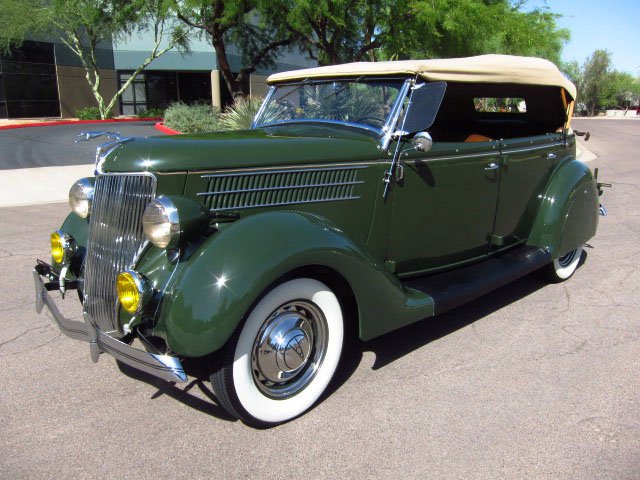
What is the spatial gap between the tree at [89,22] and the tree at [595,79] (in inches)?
2020

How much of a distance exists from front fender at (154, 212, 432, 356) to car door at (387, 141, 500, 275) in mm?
695

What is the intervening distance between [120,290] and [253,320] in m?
0.60

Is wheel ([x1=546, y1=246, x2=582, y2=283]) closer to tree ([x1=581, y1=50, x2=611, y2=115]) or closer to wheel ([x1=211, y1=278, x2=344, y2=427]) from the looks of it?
wheel ([x1=211, y1=278, x2=344, y2=427])

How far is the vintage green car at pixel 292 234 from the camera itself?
91.9 inches

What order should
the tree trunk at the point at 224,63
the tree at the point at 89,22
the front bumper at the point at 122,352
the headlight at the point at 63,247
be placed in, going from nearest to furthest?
the front bumper at the point at 122,352
the headlight at the point at 63,247
the tree trunk at the point at 224,63
the tree at the point at 89,22

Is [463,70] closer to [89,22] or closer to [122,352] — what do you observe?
[122,352]

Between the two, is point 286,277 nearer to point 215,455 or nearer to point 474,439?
point 215,455

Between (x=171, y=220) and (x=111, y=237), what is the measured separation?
0.56 meters

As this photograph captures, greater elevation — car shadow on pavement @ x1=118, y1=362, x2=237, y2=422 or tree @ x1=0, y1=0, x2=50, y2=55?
tree @ x1=0, y1=0, x2=50, y2=55

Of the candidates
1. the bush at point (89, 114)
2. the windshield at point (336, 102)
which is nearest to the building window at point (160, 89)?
the bush at point (89, 114)

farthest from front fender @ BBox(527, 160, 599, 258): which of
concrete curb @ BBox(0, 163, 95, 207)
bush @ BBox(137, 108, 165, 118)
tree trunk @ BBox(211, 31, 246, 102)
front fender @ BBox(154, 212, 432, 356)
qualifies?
bush @ BBox(137, 108, 165, 118)

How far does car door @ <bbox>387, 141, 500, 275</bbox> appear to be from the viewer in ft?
10.8

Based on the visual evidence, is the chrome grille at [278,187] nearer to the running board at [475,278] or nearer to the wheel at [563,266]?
the running board at [475,278]

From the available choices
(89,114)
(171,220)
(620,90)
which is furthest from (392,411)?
(620,90)
